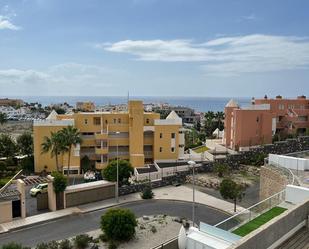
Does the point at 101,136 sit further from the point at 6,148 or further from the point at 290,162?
the point at 290,162

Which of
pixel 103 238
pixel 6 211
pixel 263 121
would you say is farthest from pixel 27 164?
pixel 263 121

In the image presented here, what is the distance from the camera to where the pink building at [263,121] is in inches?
2073

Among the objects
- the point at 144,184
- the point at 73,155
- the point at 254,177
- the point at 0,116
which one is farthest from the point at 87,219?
the point at 0,116

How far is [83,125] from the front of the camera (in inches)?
1996

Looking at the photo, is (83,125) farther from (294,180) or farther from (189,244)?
(189,244)

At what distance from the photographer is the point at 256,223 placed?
599 inches

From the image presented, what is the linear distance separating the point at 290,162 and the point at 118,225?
1442cm

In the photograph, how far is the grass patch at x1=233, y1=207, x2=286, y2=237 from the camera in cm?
1467

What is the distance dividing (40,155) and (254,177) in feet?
100

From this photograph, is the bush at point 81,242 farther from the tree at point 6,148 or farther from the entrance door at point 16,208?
the tree at point 6,148

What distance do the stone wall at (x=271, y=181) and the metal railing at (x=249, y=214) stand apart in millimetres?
5422

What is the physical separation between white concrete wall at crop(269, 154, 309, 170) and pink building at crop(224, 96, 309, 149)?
84.0 feet

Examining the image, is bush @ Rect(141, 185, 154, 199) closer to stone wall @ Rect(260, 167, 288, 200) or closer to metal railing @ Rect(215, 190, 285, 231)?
stone wall @ Rect(260, 167, 288, 200)

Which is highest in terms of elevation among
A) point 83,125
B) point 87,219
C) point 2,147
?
point 83,125
